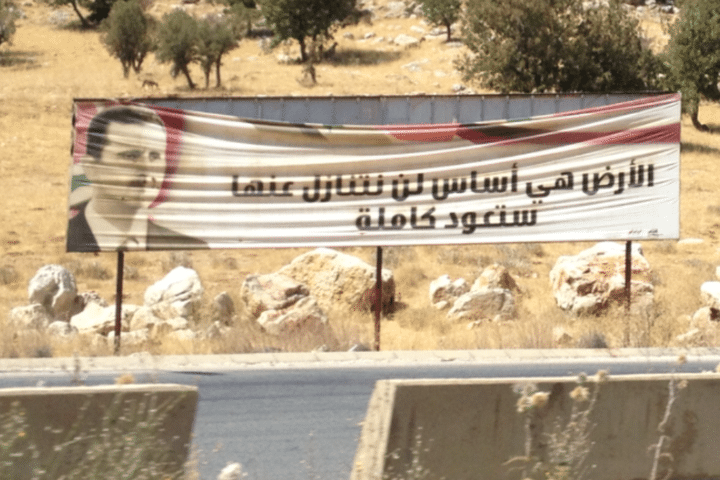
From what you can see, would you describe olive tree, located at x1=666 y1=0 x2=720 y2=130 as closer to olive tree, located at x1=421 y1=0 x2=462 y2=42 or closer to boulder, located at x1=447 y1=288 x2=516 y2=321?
olive tree, located at x1=421 y1=0 x2=462 y2=42

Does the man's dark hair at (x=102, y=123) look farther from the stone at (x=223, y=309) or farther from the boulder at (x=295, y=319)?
the stone at (x=223, y=309)

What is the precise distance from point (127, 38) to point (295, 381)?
150ft

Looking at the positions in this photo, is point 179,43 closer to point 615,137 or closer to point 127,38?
point 127,38

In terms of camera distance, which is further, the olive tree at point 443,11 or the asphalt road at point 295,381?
the olive tree at point 443,11

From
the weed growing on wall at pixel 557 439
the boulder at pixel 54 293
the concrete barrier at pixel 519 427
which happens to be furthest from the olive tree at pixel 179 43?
the weed growing on wall at pixel 557 439

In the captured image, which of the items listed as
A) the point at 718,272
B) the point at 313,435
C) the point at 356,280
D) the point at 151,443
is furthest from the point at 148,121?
the point at 718,272

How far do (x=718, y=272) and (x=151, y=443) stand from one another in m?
15.4

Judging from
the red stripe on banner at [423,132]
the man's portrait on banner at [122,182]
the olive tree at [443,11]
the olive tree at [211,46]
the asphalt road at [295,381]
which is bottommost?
the asphalt road at [295,381]

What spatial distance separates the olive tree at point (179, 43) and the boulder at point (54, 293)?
33325 mm

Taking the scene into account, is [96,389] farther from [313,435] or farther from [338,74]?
[338,74]

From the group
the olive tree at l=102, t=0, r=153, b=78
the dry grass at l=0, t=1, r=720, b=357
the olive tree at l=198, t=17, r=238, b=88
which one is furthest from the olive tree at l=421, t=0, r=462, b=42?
the olive tree at l=102, t=0, r=153, b=78

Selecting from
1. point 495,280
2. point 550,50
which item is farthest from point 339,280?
point 550,50

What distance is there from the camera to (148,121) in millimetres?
12859

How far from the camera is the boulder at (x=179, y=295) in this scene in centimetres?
1551
